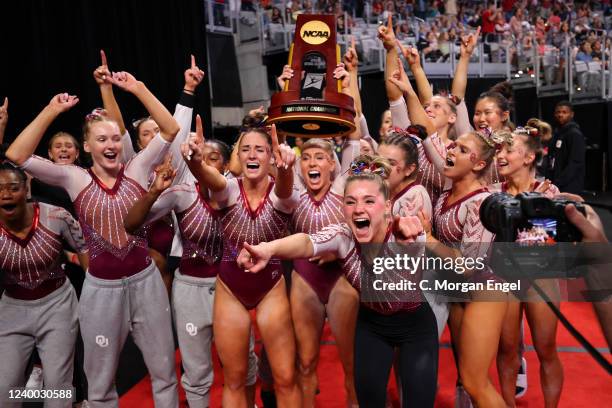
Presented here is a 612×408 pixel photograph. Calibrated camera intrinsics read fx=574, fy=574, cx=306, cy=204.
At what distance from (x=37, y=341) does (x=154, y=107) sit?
1419 millimetres

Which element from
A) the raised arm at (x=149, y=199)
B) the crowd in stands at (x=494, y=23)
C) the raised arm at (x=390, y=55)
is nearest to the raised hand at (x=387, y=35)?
the raised arm at (x=390, y=55)

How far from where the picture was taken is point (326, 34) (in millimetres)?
3588

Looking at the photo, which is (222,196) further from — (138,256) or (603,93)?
(603,93)

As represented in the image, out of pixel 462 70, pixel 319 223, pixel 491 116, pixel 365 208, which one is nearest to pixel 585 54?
pixel 462 70

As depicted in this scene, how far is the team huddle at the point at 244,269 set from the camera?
2744 millimetres

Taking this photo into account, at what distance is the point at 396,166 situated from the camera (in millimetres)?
3418

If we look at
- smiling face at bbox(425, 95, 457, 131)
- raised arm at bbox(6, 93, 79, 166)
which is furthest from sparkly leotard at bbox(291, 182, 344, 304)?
raised arm at bbox(6, 93, 79, 166)

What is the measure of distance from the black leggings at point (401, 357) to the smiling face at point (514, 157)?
108cm

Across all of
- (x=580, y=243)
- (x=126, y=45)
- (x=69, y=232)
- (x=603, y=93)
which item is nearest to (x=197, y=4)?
(x=126, y=45)

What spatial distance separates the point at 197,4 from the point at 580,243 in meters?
7.27

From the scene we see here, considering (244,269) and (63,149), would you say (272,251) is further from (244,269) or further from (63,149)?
(63,149)

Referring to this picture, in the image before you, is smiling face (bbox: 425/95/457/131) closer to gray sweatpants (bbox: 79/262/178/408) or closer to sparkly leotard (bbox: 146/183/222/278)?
sparkly leotard (bbox: 146/183/222/278)

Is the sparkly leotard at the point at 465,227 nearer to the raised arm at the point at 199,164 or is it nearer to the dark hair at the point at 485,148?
the dark hair at the point at 485,148

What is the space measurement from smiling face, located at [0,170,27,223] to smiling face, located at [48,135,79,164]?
1066 millimetres
